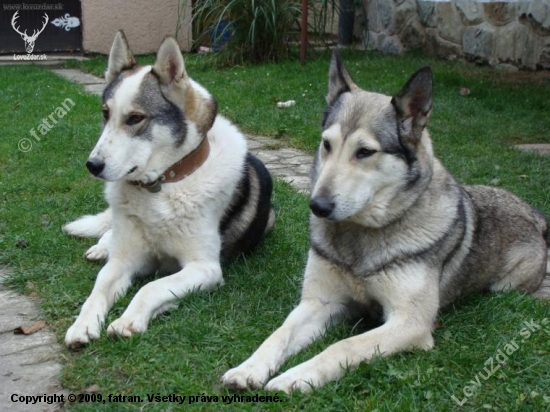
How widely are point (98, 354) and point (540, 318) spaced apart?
2.23 metres

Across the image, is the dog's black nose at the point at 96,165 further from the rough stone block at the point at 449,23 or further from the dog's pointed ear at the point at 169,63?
the rough stone block at the point at 449,23

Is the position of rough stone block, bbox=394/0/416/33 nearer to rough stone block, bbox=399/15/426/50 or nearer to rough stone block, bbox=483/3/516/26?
rough stone block, bbox=399/15/426/50

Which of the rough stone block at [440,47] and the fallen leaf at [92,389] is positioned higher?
the fallen leaf at [92,389]

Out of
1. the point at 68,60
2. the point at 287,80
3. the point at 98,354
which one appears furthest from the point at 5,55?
the point at 98,354

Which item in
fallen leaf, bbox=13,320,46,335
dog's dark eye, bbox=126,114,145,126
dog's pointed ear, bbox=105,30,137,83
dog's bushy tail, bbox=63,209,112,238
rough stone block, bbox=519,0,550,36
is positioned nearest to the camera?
fallen leaf, bbox=13,320,46,335

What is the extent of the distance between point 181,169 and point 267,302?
0.91 m

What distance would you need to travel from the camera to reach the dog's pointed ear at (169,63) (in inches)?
152

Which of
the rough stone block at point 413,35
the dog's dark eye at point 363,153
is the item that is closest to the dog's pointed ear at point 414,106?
the dog's dark eye at point 363,153

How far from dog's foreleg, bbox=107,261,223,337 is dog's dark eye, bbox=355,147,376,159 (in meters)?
1.17

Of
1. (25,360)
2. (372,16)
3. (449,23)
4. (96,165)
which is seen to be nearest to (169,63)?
(96,165)

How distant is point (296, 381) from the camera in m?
2.87

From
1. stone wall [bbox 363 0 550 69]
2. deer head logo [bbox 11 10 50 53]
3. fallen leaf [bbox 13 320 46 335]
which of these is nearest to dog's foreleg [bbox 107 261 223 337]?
fallen leaf [bbox 13 320 46 335]

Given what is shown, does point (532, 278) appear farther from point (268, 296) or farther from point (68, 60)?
point (68, 60)

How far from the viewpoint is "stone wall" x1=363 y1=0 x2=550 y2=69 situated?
9797 mm
